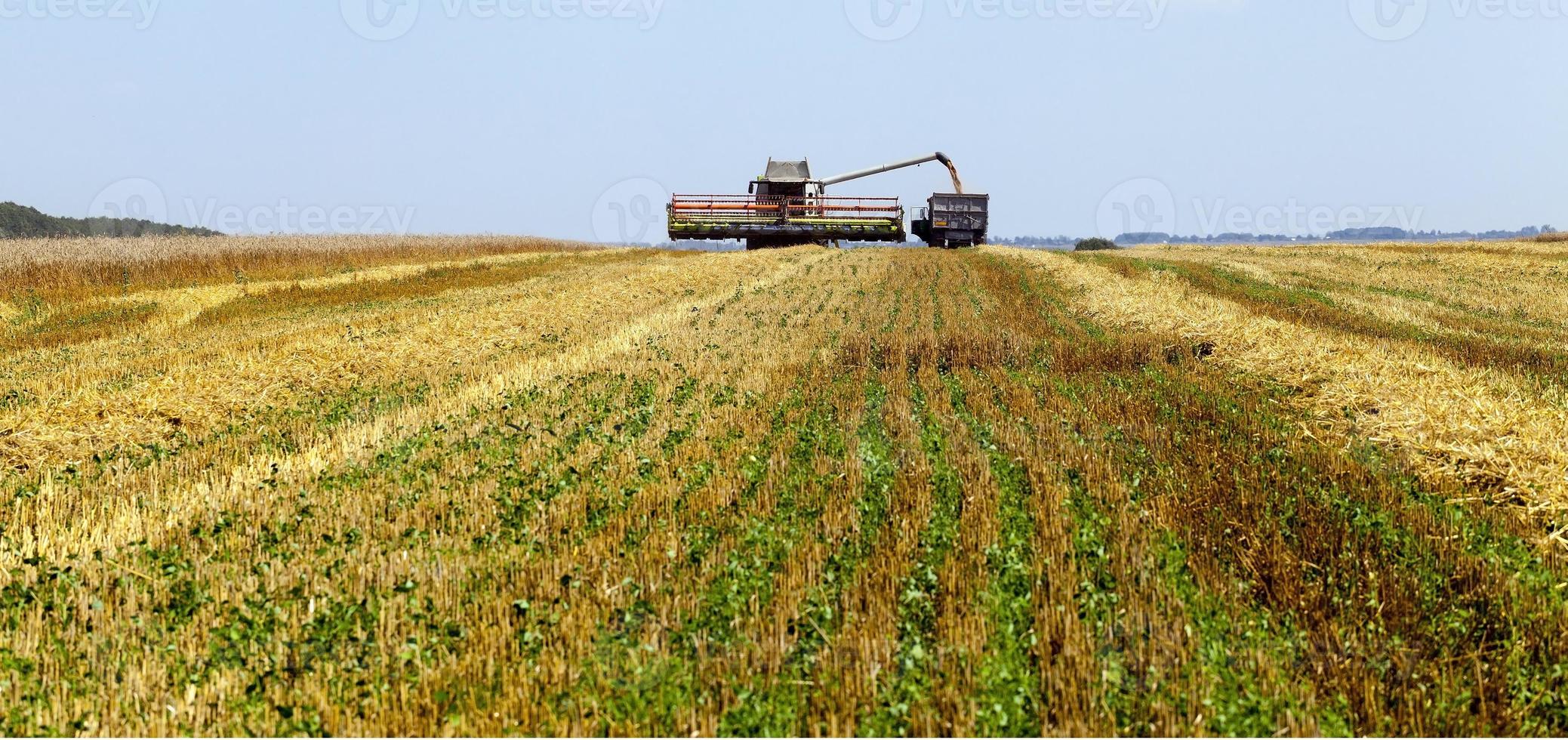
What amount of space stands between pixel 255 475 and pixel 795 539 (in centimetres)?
493

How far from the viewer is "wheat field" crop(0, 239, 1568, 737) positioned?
167 inches

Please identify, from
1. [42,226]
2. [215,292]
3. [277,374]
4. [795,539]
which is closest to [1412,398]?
[795,539]

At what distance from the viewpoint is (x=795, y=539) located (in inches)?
235

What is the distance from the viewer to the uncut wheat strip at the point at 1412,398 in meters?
7.20

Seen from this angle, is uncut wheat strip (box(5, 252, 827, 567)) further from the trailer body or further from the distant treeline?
the distant treeline

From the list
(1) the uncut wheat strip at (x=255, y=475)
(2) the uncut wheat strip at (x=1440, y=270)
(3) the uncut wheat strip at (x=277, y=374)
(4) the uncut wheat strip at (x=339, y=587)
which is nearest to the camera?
(4) the uncut wheat strip at (x=339, y=587)

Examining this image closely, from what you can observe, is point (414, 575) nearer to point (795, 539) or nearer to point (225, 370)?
point (795, 539)

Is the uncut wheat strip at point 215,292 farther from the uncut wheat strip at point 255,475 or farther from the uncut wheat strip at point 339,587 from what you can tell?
the uncut wheat strip at point 339,587

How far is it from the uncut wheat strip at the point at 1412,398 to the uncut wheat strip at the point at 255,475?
29.7 ft

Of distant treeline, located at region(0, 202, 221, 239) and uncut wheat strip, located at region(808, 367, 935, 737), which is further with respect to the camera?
distant treeline, located at region(0, 202, 221, 239)

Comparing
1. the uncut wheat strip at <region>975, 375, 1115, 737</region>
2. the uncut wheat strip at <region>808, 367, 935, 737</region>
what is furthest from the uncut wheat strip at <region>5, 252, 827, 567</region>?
the uncut wheat strip at <region>975, 375, 1115, 737</region>

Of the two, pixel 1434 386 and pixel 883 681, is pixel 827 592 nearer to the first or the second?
pixel 883 681

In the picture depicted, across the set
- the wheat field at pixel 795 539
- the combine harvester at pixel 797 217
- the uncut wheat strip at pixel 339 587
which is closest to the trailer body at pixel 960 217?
the combine harvester at pixel 797 217

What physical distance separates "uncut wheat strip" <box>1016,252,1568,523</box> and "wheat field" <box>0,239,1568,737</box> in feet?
0.19
